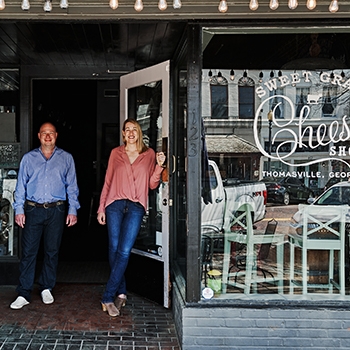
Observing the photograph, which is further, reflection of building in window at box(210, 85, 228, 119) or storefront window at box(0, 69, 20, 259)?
storefront window at box(0, 69, 20, 259)

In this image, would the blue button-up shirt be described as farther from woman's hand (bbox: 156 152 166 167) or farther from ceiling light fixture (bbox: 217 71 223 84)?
ceiling light fixture (bbox: 217 71 223 84)

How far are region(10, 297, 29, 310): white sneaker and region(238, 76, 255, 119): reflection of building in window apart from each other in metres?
2.56

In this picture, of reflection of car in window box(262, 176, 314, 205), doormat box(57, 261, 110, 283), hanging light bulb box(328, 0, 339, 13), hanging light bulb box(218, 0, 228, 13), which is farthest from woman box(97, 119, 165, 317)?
hanging light bulb box(328, 0, 339, 13)

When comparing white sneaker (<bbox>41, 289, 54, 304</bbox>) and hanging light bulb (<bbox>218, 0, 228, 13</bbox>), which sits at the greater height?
hanging light bulb (<bbox>218, 0, 228, 13</bbox>)

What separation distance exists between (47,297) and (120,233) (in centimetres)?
99

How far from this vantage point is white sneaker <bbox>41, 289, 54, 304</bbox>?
450cm

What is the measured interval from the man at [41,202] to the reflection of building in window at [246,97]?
181cm

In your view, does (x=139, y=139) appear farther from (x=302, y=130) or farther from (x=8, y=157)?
(x=8, y=157)

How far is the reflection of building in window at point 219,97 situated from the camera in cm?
374

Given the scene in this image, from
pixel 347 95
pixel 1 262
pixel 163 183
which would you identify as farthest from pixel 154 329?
pixel 347 95

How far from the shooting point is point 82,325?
13.0 ft

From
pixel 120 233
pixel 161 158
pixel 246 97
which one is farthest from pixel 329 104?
pixel 120 233

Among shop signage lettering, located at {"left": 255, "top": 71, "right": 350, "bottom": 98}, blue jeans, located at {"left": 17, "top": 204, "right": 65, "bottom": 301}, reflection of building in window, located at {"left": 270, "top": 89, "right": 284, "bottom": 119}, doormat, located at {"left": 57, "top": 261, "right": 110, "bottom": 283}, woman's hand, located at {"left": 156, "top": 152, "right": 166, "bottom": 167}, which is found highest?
shop signage lettering, located at {"left": 255, "top": 71, "right": 350, "bottom": 98}

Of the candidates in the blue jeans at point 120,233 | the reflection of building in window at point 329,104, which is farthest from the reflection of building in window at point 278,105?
the blue jeans at point 120,233
